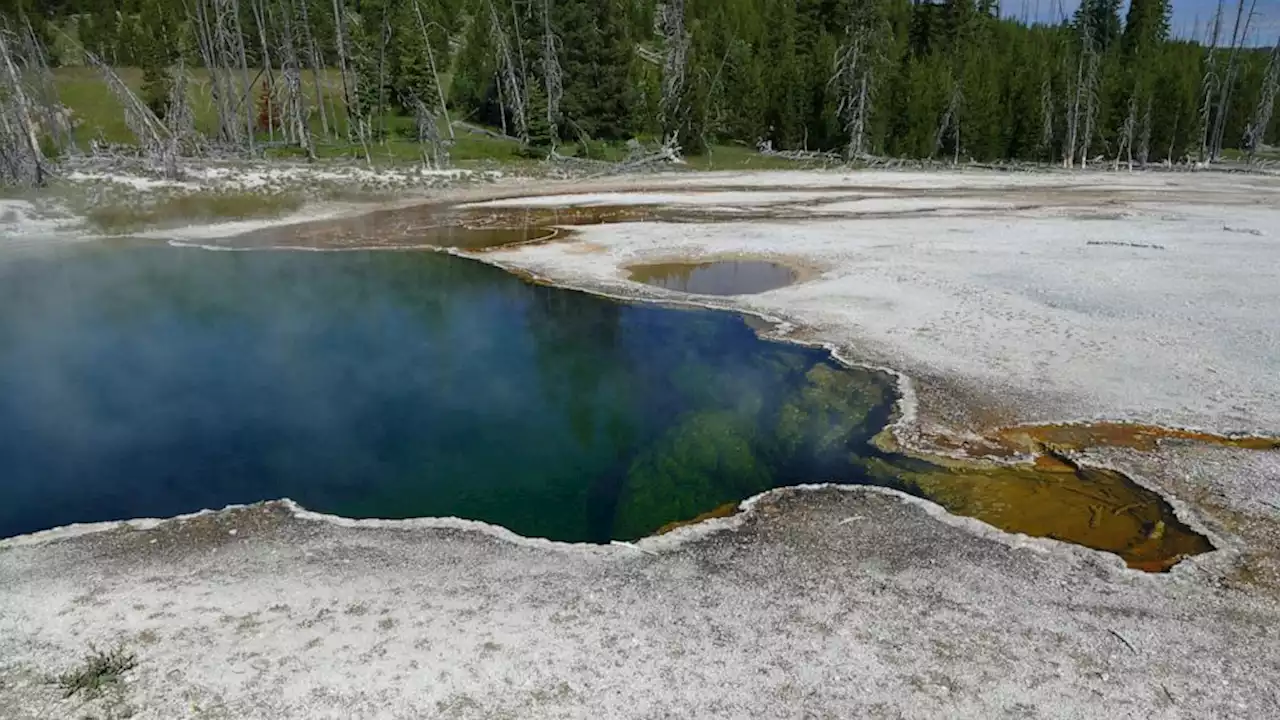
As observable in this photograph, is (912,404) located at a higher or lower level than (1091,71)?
lower

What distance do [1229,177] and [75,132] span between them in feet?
202

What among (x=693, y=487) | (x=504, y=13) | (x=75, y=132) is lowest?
(x=693, y=487)

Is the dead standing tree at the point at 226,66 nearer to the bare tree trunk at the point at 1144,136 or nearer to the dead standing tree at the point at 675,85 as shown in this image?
the dead standing tree at the point at 675,85

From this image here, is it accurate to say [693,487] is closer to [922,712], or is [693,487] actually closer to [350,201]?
[922,712]

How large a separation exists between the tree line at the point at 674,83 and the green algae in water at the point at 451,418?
28.2 metres

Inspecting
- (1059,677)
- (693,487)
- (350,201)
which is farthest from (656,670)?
(350,201)

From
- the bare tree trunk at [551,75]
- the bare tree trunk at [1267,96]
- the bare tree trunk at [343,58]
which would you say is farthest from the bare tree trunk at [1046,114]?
the bare tree trunk at [343,58]

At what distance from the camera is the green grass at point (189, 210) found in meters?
24.2

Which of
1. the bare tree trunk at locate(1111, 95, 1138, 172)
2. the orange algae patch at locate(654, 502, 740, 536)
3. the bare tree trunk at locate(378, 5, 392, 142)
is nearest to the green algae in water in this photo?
the orange algae patch at locate(654, 502, 740, 536)

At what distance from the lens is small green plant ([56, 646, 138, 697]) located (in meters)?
4.88

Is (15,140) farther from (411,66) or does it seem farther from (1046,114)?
(1046,114)

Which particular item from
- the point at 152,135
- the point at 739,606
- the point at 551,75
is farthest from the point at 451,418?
the point at 551,75

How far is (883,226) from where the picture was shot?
23.1 meters

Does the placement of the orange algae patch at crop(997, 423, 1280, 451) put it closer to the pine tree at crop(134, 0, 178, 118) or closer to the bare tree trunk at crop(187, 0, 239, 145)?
the bare tree trunk at crop(187, 0, 239, 145)
